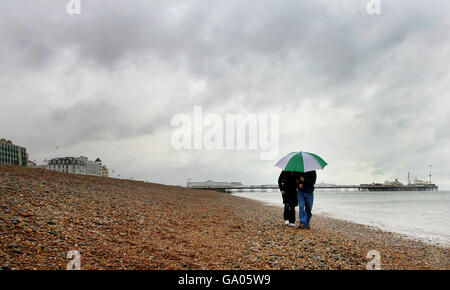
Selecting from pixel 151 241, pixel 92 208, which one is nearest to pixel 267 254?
pixel 151 241

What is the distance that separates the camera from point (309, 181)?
404 inches

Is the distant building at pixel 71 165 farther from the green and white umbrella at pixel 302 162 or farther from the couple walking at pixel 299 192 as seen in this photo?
the green and white umbrella at pixel 302 162

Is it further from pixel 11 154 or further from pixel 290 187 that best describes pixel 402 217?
pixel 11 154

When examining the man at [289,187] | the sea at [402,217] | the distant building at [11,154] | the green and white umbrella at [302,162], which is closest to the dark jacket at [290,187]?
the man at [289,187]

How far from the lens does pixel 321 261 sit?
6246mm

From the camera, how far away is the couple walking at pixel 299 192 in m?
10.3

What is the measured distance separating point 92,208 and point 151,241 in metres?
3.96

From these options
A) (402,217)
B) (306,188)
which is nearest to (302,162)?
(306,188)

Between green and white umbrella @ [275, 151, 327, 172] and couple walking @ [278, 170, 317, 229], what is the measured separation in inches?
18.6

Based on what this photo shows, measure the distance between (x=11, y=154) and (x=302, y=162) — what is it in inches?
5792

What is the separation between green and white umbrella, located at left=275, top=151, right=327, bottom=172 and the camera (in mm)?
9641

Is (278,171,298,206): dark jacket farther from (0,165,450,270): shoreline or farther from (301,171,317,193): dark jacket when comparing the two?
(0,165,450,270): shoreline
